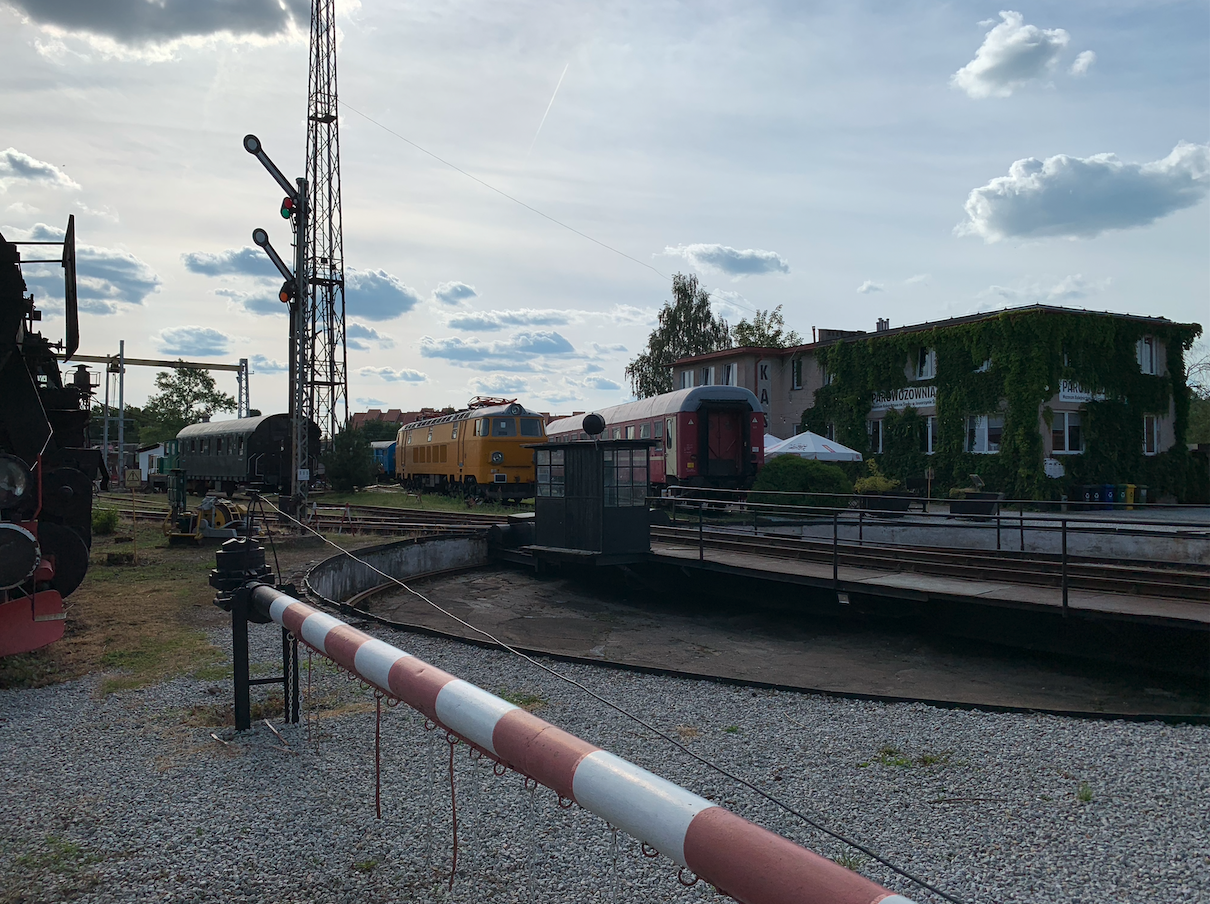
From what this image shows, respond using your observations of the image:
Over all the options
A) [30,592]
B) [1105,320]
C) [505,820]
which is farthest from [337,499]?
[505,820]

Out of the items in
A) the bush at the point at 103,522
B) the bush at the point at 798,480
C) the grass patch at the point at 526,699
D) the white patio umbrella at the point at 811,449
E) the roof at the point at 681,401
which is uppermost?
the roof at the point at 681,401

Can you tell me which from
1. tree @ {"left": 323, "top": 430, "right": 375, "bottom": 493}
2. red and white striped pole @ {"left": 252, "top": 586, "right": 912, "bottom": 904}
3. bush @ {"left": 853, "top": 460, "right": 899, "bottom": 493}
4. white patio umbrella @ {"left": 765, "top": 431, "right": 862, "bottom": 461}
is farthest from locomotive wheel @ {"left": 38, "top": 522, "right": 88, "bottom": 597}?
tree @ {"left": 323, "top": 430, "right": 375, "bottom": 493}

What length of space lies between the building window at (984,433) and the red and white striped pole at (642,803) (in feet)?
97.2

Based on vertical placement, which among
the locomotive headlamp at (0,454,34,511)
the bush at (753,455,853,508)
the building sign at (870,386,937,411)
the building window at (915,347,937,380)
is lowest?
the bush at (753,455,853,508)

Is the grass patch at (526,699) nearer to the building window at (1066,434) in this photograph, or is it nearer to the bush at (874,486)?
the bush at (874,486)

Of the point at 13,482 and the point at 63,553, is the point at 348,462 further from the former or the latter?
the point at 13,482

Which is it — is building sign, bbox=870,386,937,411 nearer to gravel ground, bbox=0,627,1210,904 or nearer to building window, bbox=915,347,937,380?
building window, bbox=915,347,937,380

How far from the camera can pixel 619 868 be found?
3750mm

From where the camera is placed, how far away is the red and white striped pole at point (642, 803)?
1752mm

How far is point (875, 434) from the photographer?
34219 millimetres

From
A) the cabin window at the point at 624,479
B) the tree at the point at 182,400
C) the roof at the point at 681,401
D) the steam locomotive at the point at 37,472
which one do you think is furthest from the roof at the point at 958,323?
the tree at the point at 182,400

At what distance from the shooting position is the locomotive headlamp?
761 cm

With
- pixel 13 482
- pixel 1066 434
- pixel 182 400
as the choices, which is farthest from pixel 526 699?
pixel 182 400

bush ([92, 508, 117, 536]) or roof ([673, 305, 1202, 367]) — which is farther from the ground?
roof ([673, 305, 1202, 367])
